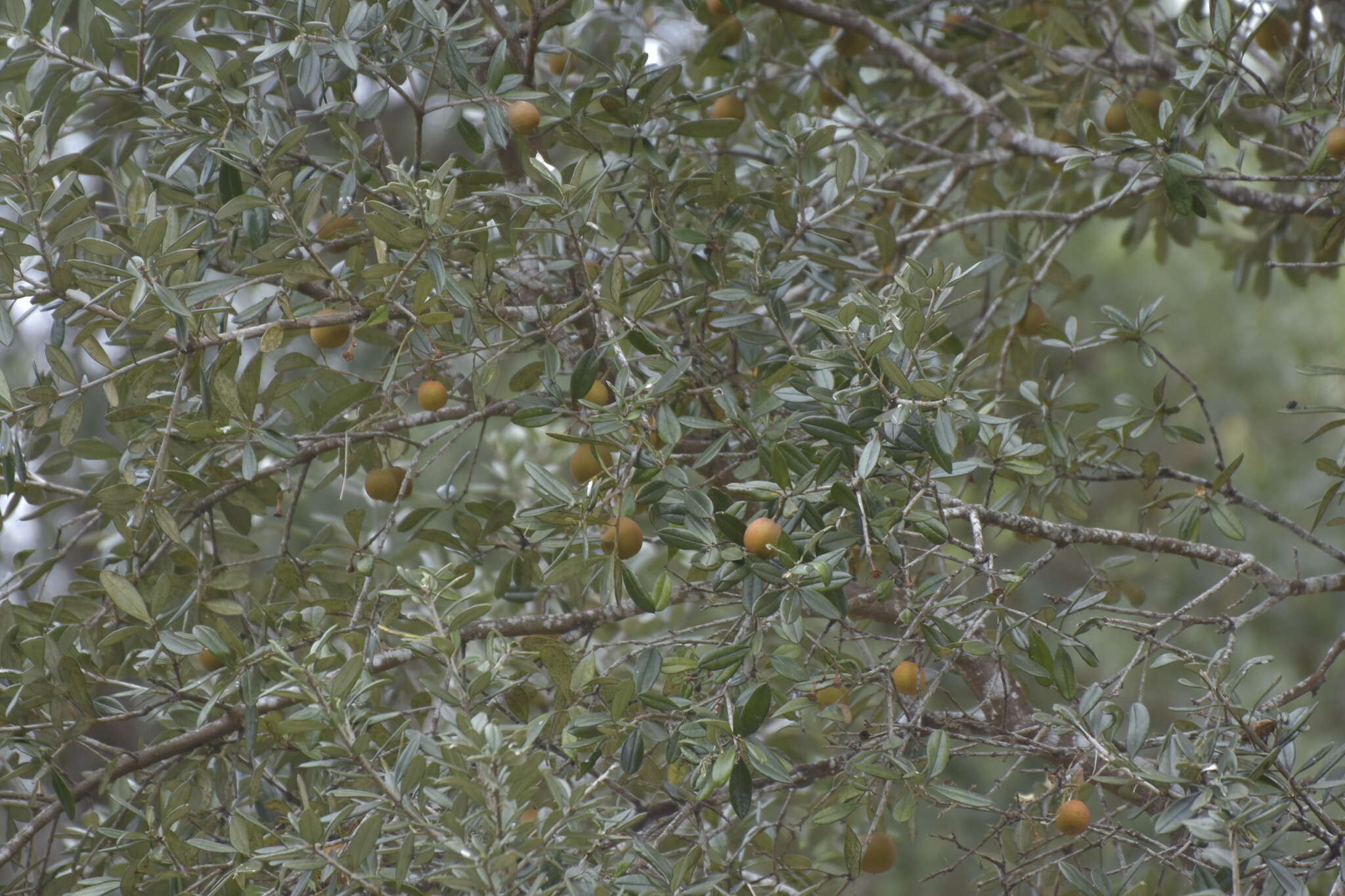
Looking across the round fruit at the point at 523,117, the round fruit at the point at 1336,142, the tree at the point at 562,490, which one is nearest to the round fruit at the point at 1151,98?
the tree at the point at 562,490

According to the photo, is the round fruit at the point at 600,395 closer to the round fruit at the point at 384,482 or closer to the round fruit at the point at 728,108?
the round fruit at the point at 384,482

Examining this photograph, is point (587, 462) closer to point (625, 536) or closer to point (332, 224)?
point (625, 536)

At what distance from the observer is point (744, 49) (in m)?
1.92

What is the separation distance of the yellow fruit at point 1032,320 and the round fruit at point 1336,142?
→ 0.54 meters

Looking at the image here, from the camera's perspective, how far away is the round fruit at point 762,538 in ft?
3.77

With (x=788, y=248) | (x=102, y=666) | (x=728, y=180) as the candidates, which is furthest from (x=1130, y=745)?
(x=102, y=666)

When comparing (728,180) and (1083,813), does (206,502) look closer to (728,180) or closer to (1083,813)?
(728,180)

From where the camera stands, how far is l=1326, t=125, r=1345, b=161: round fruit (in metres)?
1.46

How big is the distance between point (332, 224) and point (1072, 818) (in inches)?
47.7

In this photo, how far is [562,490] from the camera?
1.22 meters

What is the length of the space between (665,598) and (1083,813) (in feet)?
1.67

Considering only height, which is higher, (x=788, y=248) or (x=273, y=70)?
(x=273, y=70)

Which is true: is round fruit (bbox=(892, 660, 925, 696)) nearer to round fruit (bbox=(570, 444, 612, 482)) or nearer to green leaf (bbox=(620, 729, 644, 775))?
green leaf (bbox=(620, 729, 644, 775))

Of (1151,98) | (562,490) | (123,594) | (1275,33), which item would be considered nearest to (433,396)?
(562,490)
